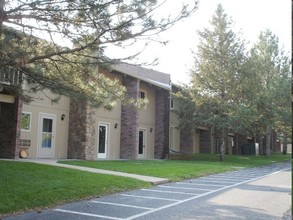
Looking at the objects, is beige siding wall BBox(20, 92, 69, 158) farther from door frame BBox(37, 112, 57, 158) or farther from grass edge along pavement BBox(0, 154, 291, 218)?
grass edge along pavement BBox(0, 154, 291, 218)

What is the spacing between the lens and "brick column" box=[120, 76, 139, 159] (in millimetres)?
25953

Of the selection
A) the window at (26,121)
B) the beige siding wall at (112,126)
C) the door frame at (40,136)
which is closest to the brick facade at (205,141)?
the beige siding wall at (112,126)

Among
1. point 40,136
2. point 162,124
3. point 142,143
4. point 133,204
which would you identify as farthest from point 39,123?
point 133,204

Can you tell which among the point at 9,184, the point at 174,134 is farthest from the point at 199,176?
the point at 174,134

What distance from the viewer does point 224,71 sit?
28.4 metres

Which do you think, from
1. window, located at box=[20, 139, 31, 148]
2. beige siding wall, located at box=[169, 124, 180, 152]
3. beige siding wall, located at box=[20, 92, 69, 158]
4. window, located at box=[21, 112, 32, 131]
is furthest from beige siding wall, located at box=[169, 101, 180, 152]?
window, located at box=[20, 139, 31, 148]

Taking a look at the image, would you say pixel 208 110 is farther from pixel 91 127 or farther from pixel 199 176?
pixel 199 176

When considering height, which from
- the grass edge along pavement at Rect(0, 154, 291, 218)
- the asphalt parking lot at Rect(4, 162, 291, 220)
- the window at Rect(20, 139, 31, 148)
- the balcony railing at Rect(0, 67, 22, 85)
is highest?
the balcony railing at Rect(0, 67, 22, 85)

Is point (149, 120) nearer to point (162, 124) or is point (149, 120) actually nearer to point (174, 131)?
point (162, 124)

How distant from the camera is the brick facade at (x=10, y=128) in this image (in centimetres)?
1805

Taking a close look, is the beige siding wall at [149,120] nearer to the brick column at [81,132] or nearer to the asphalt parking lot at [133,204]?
the brick column at [81,132]

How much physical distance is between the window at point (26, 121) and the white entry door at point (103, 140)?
552 centimetres

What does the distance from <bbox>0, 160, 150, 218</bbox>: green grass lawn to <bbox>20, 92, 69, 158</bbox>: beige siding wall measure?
628 centimetres

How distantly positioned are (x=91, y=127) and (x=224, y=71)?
36.4 ft
